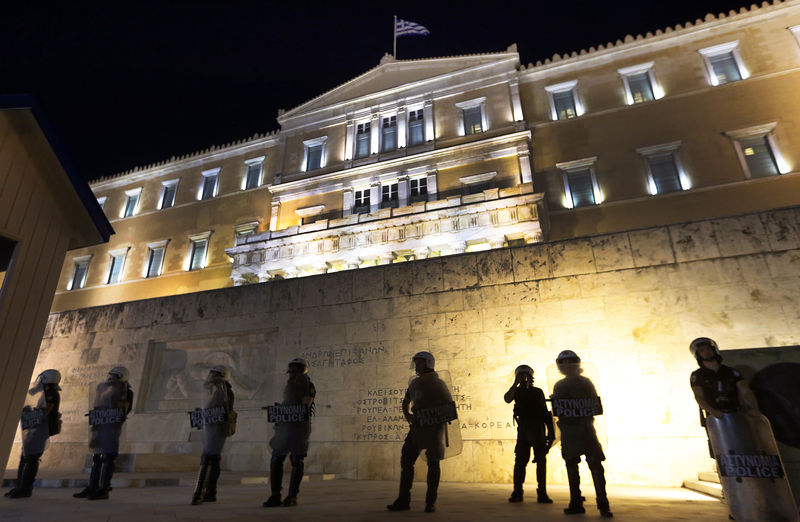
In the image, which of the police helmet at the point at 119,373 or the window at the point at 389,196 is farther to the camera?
the window at the point at 389,196

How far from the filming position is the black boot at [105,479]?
6289 mm

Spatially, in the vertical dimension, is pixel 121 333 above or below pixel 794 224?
below

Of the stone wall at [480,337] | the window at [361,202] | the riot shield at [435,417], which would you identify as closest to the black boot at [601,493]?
the riot shield at [435,417]

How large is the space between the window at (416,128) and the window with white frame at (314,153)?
5.88m

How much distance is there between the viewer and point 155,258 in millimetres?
31250

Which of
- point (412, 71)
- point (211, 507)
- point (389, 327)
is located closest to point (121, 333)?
point (389, 327)

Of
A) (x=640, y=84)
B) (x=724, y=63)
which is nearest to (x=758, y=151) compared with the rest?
(x=724, y=63)

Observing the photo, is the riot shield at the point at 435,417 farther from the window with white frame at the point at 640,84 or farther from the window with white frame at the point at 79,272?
the window with white frame at the point at 79,272

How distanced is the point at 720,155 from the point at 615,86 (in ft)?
21.7

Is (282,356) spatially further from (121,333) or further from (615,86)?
(615,86)

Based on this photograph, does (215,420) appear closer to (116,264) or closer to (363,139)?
(363,139)

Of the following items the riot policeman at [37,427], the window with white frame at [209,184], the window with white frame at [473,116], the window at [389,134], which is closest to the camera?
the riot policeman at [37,427]

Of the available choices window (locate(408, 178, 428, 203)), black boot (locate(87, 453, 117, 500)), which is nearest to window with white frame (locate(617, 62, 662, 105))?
window (locate(408, 178, 428, 203))

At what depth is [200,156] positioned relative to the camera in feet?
108
